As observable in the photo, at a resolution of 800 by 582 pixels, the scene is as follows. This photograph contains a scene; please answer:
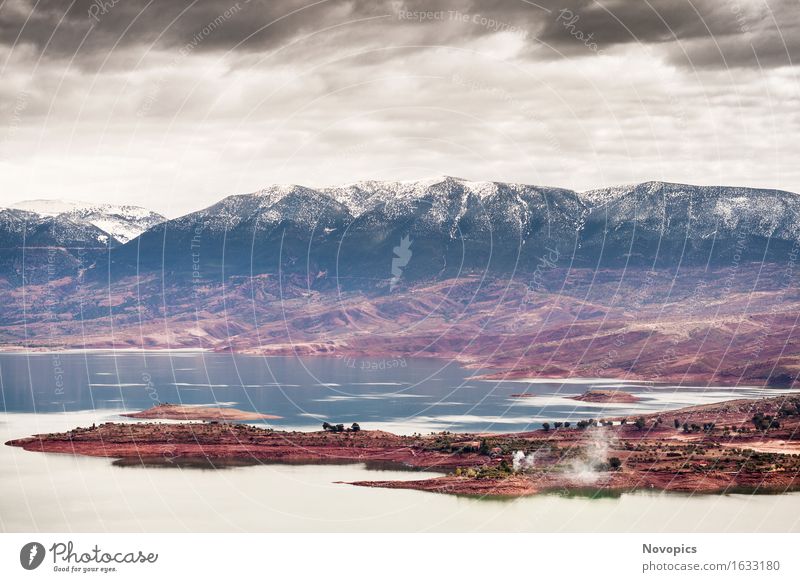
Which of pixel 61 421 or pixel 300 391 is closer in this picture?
pixel 61 421

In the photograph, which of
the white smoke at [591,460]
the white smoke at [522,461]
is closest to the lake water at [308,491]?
the white smoke at [591,460]

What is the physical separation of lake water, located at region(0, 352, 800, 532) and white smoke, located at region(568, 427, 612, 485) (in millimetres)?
4483

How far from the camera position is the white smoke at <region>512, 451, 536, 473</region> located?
234 ft

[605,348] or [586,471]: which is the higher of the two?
[605,348]

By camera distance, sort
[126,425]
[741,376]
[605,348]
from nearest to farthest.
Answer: [126,425]
[741,376]
[605,348]

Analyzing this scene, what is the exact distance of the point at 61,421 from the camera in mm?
95625

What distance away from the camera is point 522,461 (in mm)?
73438

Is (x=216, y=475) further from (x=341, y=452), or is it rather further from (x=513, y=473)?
(x=513, y=473)

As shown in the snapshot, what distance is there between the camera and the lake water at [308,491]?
182 ft

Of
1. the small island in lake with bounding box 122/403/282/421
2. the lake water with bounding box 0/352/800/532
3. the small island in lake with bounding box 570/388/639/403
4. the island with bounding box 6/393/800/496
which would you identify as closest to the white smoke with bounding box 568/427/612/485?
the island with bounding box 6/393/800/496

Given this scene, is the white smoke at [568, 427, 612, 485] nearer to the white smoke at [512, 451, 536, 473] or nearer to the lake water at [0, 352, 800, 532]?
the white smoke at [512, 451, 536, 473]

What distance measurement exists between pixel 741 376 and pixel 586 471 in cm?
9282

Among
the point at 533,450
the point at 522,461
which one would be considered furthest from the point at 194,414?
the point at 522,461
